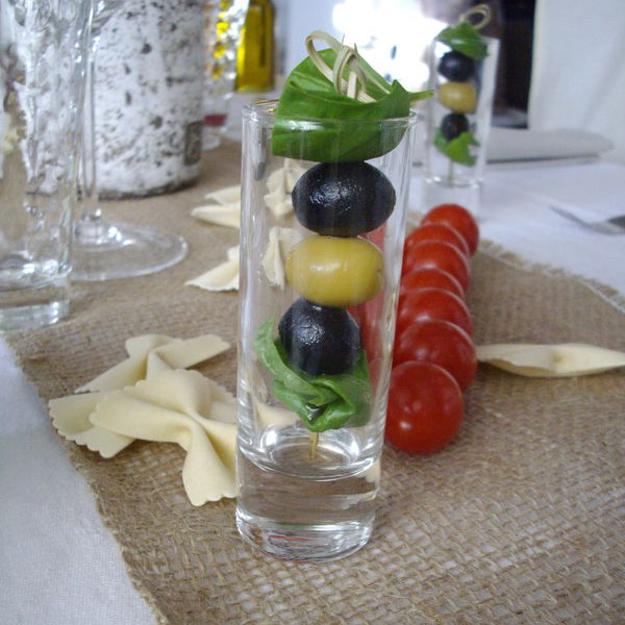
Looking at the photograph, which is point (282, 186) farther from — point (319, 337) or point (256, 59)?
point (256, 59)

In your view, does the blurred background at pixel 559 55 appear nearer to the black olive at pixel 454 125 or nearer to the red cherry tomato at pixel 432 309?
the black olive at pixel 454 125

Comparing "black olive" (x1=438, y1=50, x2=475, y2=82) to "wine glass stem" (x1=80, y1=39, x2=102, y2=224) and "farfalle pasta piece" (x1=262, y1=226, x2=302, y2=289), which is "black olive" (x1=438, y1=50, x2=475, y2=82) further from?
"farfalle pasta piece" (x1=262, y1=226, x2=302, y2=289)

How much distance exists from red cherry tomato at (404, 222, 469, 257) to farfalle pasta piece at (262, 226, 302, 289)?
34 cm

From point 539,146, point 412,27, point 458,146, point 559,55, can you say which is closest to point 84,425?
point 458,146

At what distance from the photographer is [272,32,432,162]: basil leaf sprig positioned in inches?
11.4

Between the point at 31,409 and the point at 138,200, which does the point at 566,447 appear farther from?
the point at 138,200

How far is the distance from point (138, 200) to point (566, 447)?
1.95 ft

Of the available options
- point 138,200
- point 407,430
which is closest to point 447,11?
point 138,200

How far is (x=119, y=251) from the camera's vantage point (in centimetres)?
73

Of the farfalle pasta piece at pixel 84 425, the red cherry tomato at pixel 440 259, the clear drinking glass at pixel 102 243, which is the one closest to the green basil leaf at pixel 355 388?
the farfalle pasta piece at pixel 84 425

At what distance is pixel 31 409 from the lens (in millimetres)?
457

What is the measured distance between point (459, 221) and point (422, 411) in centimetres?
32

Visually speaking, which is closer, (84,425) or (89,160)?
(84,425)

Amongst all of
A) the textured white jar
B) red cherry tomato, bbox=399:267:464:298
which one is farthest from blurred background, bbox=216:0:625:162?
red cherry tomato, bbox=399:267:464:298
